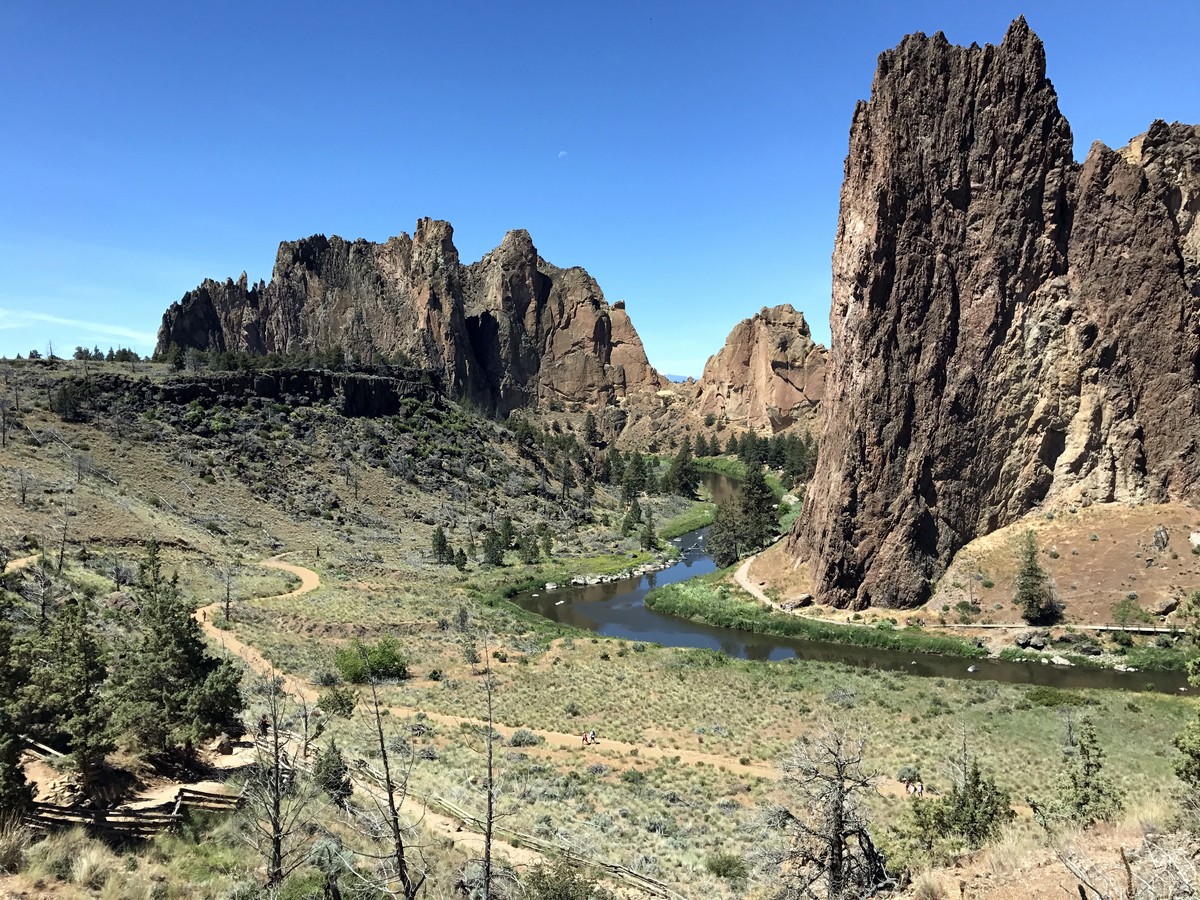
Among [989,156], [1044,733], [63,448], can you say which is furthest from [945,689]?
[63,448]

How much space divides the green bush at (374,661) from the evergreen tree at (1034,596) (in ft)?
137

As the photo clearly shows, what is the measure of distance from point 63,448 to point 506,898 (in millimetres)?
77242

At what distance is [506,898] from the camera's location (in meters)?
13.8

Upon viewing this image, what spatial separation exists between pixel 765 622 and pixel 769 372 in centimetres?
12035

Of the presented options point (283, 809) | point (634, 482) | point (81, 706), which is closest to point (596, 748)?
point (283, 809)

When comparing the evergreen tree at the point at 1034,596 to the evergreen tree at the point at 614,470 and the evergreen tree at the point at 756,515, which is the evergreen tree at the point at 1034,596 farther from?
the evergreen tree at the point at 614,470

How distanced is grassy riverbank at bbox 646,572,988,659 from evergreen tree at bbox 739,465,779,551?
26.9 feet

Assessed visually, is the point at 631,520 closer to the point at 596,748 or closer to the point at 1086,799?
the point at 596,748

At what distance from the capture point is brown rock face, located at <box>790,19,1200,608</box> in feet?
178

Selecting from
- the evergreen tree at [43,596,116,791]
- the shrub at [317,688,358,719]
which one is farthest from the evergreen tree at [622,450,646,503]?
the evergreen tree at [43,596,116,791]

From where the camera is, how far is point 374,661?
39.5 meters

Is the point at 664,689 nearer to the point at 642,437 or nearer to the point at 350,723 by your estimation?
the point at 350,723

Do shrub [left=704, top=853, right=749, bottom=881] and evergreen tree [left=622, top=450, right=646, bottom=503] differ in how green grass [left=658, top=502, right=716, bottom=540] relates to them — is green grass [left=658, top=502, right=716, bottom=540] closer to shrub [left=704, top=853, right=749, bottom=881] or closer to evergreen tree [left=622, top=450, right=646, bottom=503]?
evergreen tree [left=622, top=450, right=646, bottom=503]

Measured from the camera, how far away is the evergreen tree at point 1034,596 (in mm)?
48031
